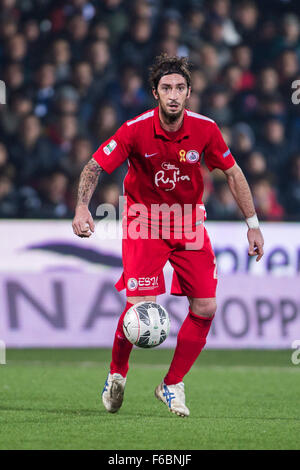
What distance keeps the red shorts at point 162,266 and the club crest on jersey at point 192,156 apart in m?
0.51

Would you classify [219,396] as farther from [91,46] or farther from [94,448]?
[91,46]

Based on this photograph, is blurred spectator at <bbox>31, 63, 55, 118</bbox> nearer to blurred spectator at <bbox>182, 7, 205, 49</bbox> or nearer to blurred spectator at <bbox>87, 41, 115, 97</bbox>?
blurred spectator at <bbox>87, 41, 115, 97</bbox>

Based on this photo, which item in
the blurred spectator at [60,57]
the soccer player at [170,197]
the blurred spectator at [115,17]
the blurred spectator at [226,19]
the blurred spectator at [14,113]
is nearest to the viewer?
the soccer player at [170,197]

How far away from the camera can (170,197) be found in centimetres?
557

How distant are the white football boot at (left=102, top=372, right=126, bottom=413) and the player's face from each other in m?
1.63

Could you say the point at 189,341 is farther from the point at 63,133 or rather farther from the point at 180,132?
the point at 63,133

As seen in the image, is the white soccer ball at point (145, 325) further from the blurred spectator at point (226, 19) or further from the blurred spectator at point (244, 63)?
the blurred spectator at point (226, 19)

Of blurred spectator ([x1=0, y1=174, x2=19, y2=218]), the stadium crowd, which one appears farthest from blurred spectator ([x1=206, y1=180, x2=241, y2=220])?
blurred spectator ([x1=0, y1=174, x2=19, y2=218])

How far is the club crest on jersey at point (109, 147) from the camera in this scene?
545 centimetres

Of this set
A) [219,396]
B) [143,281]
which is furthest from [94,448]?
[219,396]

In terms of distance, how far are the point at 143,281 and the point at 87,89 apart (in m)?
5.97

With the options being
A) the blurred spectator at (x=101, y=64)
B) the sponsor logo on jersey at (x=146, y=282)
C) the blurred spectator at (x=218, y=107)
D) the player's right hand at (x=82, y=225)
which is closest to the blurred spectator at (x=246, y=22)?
the blurred spectator at (x=218, y=107)

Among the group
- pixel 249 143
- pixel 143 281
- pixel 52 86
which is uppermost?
pixel 52 86

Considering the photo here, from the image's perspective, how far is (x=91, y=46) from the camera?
440 inches
